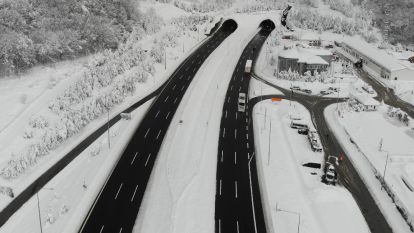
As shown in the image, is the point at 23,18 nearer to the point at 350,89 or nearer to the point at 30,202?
the point at 30,202

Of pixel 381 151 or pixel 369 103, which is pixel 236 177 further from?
pixel 369 103

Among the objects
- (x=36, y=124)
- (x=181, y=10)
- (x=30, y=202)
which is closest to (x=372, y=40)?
(x=181, y=10)

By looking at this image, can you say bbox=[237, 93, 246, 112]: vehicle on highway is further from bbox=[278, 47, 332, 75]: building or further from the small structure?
the small structure

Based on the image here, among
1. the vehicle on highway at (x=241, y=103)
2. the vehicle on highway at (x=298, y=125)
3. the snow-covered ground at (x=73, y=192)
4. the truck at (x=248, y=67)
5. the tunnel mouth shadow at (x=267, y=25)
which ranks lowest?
the snow-covered ground at (x=73, y=192)

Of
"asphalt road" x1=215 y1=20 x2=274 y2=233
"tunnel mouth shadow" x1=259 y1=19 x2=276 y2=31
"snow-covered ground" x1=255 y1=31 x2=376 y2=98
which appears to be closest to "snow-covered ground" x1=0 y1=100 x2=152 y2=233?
"asphalt road" x1=215 y1=20 x2=274 y2=233

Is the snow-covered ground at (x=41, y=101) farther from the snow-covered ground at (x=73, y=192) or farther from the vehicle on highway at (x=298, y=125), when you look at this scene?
the vehicle on highway at (x=298, y=125)

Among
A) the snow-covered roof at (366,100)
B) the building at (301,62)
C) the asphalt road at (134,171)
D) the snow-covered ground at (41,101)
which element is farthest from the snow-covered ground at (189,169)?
the snow-covered roof at (366,100)

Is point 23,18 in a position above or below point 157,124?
above
